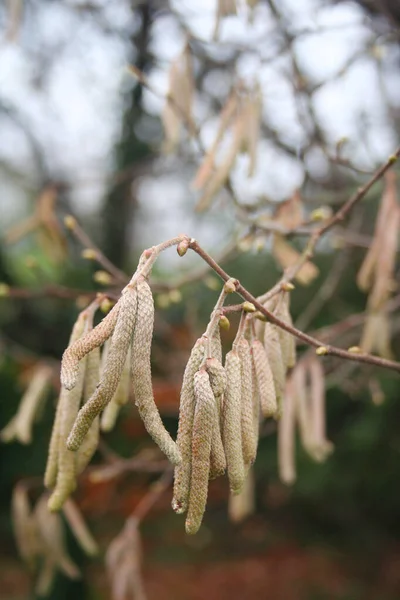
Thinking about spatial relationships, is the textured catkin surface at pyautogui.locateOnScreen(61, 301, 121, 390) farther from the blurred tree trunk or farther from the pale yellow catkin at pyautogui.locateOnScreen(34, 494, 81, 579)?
the blurred tree trunk

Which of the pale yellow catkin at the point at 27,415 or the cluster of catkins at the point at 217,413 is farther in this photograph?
the pale yellow catkin at the point at 27,415

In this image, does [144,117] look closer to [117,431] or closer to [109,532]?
[117,431]

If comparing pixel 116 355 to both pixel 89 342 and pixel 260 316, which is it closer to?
pixel 89 342

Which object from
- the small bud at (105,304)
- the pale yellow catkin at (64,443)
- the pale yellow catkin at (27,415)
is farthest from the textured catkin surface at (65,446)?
the pale yellow catkin at (27,415)

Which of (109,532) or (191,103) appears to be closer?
(191,103)

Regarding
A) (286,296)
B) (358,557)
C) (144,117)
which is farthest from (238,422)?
(358,557)

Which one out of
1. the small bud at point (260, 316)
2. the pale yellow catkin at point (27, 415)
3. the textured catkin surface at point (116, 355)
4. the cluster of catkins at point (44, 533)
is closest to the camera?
the textured catkin surface at point (116, 355)

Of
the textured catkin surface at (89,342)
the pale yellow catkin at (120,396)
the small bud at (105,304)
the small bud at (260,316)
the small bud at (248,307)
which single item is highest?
the small bud at (105,304)

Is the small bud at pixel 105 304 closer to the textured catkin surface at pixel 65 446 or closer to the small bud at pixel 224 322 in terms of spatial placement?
the textured catkin surface at pixel 65 446
